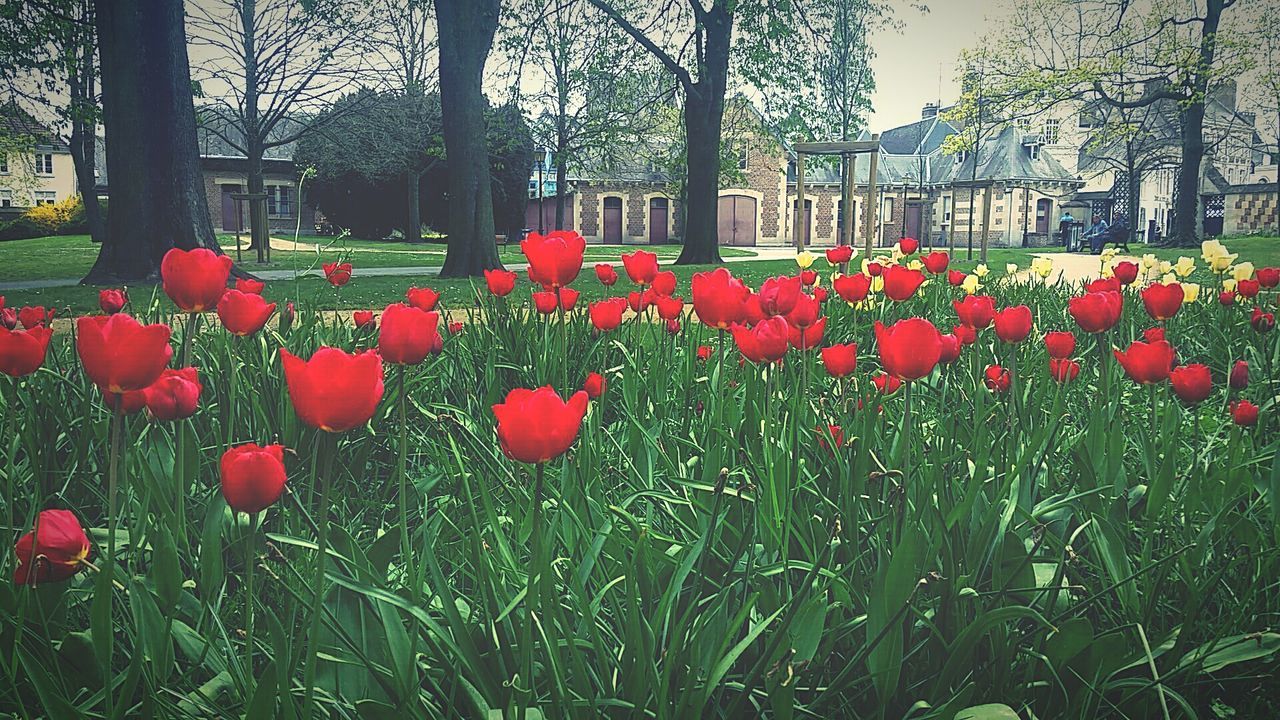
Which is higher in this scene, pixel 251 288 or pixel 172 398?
pixel 251 288

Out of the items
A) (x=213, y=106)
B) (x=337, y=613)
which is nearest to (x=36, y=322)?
(x=337, y=613)

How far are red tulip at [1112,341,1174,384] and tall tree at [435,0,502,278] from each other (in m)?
10.1

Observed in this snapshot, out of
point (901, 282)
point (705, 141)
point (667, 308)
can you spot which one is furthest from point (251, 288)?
point (705, 141)

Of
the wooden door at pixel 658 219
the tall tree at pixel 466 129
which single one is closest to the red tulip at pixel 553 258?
the tall tree at pixel 466 129

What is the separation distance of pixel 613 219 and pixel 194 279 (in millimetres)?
36783

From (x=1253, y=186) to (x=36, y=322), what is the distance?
38455 millimetres

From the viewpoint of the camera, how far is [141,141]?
8836 millimetres

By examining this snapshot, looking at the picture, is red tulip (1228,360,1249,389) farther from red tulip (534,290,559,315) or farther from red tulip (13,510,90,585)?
red tulip (13,510,90,585)

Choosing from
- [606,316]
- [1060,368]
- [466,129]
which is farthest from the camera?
[466,129]

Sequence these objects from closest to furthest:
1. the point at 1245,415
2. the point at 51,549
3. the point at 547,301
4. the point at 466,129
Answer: the point at 51,549
the point at 1245,415
the point at 547,301
the point at 466,129

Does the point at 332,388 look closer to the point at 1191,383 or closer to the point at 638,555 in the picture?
the point at 638,555

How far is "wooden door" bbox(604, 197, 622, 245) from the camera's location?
124 feet

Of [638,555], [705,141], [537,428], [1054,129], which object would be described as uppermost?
[1054,129]

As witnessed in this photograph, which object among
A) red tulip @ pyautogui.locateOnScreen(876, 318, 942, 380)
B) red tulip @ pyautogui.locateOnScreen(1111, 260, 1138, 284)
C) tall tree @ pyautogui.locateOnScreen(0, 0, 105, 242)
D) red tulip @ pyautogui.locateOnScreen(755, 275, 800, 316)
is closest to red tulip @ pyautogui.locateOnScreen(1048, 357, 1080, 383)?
red tulip @ pyautogui.locateOnScreen(755, 275, 800, 316)
